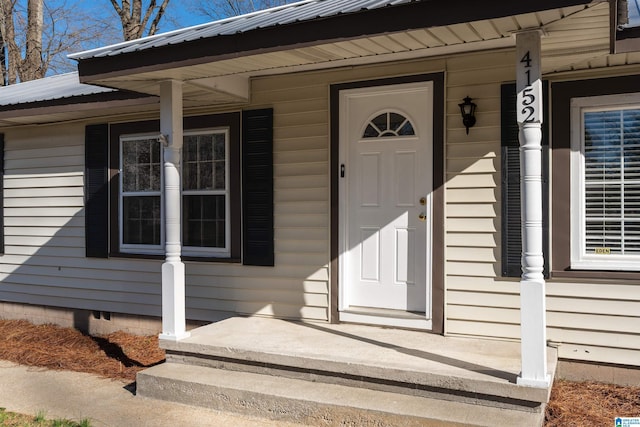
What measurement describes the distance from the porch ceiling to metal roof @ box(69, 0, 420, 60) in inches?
7.5

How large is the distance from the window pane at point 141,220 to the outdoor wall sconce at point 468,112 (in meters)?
3.65

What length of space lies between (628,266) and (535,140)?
1559 millimetres

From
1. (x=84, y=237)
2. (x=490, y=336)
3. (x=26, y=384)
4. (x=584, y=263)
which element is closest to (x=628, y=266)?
(x=584, y=263)

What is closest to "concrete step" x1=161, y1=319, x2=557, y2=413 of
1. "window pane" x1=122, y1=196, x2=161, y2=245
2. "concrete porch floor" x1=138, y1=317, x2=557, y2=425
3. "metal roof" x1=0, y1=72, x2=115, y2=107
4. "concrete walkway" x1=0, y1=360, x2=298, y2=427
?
"concrete porch floor" x1=138, y1=317, x2=557, y2=425

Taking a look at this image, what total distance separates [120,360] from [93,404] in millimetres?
1291

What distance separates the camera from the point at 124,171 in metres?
7.19

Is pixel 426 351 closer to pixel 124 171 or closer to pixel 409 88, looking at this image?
pixel 409 88

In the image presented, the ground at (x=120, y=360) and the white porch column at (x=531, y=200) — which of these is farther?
the ground at (x=120, y=360)

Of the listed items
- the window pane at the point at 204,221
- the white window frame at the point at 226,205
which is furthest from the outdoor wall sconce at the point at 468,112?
the window pane at the point at 204,221

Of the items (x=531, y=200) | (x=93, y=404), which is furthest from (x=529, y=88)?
(x=93, y=404)

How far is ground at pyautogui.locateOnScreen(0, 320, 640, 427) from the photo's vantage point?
4.17 metres

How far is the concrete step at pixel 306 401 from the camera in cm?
371

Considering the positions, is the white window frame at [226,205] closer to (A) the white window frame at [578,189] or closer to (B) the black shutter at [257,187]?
A: (B) the black shutter at [257,187]

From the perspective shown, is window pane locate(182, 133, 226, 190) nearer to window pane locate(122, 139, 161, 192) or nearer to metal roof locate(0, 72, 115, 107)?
window pane locate(122, 139, 161, 192)
